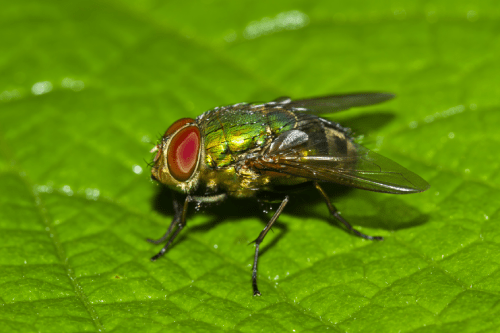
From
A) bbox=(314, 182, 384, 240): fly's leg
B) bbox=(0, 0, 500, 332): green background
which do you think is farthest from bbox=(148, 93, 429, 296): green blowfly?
bbox=(0, 0, 500, 332): green background

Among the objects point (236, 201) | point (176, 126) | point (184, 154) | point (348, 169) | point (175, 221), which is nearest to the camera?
point (348, 169)

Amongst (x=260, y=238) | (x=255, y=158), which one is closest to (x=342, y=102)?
(x=255, y=158)

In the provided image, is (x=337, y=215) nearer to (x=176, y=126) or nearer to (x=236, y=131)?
(x=236, y=131)

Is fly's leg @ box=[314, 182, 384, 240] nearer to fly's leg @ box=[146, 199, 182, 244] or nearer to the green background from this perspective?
the green background

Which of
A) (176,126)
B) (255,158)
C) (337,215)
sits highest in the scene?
(176,126)

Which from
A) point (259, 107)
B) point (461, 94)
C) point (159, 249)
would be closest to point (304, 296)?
point (159, 249)

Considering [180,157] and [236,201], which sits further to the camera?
[236,201]

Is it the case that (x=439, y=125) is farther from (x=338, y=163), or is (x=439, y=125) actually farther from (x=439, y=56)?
(x=338, y=163)
